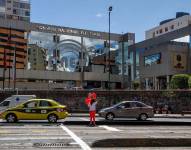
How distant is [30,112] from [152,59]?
253 feet

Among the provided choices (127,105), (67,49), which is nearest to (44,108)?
(127,105)

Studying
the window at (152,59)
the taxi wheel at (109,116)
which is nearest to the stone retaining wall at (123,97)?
the taxi wheel at (109,116)

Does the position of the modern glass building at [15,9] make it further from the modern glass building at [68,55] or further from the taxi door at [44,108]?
the taxi door at [44,108]

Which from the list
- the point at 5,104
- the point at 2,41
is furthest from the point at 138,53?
the point at 5,104

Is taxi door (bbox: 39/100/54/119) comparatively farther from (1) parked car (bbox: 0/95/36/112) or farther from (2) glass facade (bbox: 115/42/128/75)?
(2) glass facade (bbox: 115/42/128/75)

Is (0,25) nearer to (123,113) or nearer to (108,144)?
(123,113)

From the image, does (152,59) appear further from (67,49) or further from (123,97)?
(123,97)

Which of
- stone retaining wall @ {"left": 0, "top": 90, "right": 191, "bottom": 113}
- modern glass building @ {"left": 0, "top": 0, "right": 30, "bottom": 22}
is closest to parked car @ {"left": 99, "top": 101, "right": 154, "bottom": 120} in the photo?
stone retaining wall @ {"left": 0, "top": 90, "right": 191, "bottom": 113}

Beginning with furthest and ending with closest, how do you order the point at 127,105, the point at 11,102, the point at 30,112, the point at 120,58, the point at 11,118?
the point at 120,58, the point at 11,102, the point at 127,105, the point at 30,112, the point at 11,118

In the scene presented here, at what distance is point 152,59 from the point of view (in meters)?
103

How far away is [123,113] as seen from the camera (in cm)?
3341

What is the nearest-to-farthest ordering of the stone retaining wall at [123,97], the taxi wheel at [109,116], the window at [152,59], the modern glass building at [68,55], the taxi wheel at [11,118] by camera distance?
the taxi wheel at [11,118], the taxi wheel at [109,116], the stone retaining wall at [123,97], the window at [152,59], the modern glass building at [68,55]

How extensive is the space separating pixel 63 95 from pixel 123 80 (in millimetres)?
75467

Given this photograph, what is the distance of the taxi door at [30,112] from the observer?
2814 centimetres
